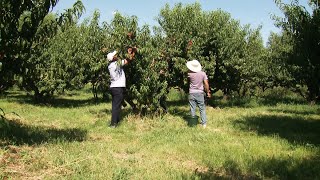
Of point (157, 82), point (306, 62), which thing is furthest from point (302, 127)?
point (157, 82)

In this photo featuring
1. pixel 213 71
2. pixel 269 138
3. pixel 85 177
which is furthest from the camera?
pixel 213 71

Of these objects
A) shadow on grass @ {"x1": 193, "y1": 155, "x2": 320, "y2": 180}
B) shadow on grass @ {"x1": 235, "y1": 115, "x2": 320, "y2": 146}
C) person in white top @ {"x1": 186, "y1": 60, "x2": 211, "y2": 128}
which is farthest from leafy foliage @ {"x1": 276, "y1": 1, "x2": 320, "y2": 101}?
shadow on grass @ {"x1": 193, "y1": 155, "x2": 320, "y2": 180}

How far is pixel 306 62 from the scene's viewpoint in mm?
10672

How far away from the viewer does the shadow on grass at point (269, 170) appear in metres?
6.32

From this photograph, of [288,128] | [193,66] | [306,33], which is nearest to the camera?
[306,33]

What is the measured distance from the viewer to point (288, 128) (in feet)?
38.3

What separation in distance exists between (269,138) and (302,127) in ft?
9.73

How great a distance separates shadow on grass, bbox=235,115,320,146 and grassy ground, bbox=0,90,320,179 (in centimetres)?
3

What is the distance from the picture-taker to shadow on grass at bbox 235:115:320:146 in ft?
32.3

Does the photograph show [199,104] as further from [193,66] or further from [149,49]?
[149,49]

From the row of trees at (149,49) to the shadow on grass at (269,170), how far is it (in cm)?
356

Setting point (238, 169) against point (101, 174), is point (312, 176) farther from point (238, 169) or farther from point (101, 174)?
point (101, 174)

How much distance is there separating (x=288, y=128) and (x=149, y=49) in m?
4.69

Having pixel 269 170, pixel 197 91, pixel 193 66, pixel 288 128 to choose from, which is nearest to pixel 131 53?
pixel 193 66
